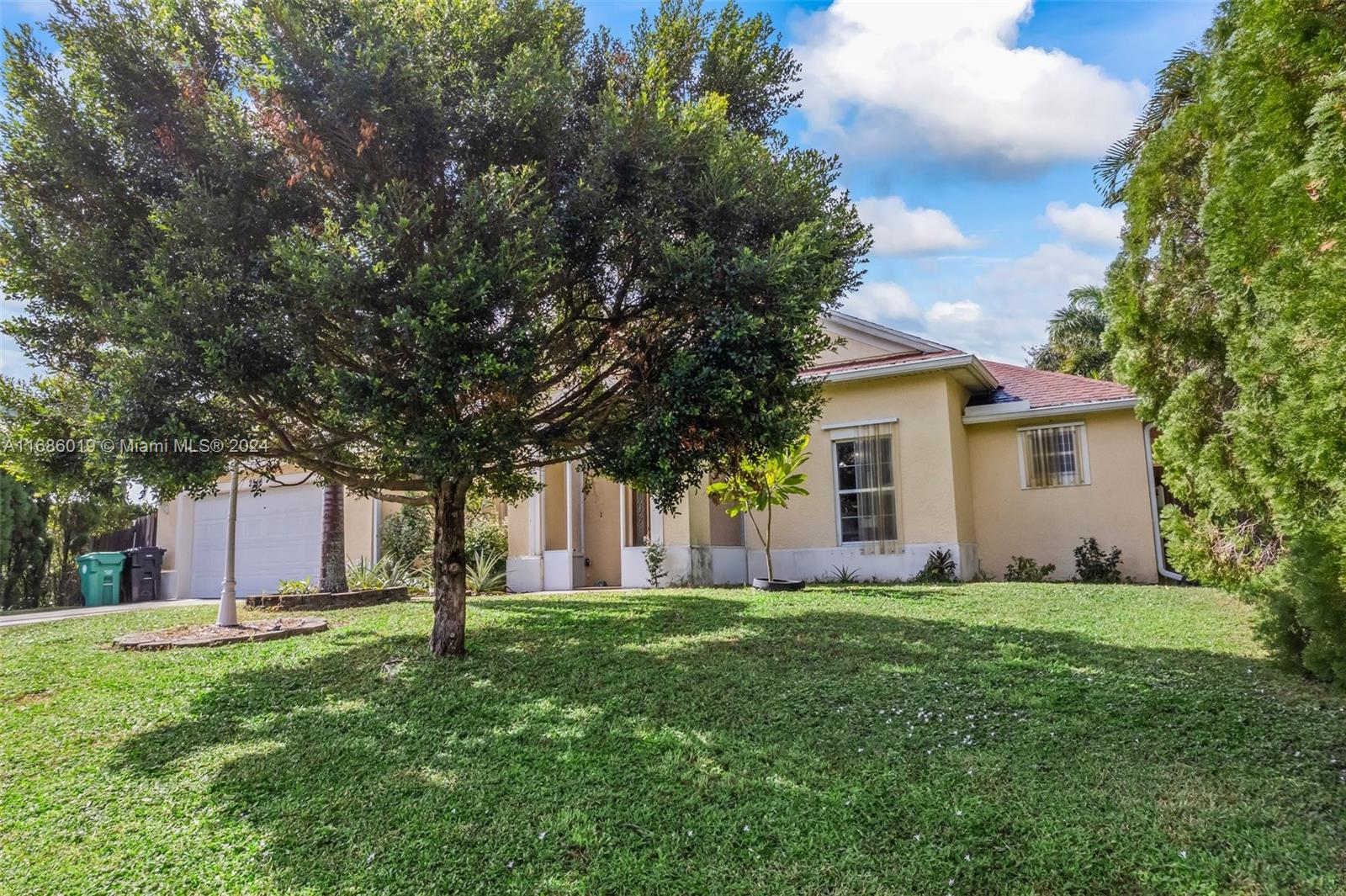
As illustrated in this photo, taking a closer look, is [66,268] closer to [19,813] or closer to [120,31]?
[120,31]

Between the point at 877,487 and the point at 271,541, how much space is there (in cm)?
1304

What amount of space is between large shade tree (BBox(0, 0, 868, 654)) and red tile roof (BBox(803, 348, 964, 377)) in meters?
6.73

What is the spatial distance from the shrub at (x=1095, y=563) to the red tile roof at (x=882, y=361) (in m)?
3.93

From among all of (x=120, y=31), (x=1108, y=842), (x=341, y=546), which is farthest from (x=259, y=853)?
(x=341, y=546)

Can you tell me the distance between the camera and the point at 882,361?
45.6ft

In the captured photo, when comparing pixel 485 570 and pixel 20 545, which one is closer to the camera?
pixel 485 570

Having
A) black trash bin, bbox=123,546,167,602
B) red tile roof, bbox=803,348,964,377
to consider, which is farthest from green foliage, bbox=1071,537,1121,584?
black trash bin, bbox=123,546,167,602

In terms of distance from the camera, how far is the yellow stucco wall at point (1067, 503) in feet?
42.6

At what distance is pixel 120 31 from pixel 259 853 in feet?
21.1

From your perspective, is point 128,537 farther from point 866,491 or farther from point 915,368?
point 915,368

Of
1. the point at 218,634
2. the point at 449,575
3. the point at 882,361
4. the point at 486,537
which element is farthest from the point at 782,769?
the point at 486,537

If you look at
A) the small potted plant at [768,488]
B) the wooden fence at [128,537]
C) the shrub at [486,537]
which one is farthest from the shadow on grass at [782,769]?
the wooden fence at [128,537]

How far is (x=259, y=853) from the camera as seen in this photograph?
13.1 feet

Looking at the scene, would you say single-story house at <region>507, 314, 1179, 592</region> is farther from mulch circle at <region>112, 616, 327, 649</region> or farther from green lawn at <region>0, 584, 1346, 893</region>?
green lawn at <region>0, 584, 1346, 893</region>
